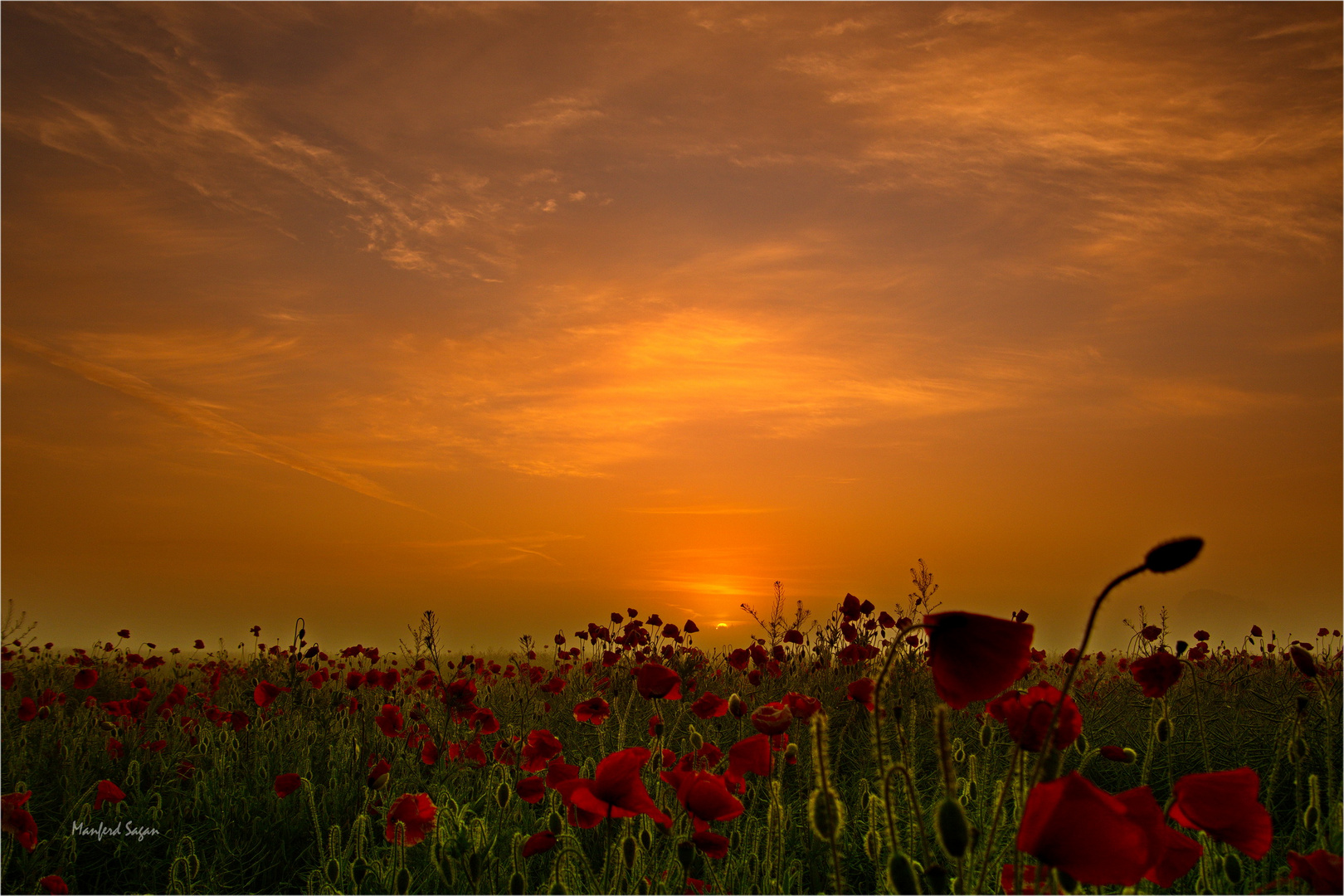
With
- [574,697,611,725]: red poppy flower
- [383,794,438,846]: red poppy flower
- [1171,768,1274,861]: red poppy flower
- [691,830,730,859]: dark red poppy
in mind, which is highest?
[1171,768,1274,861]: red poppy flower

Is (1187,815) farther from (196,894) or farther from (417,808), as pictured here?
(196,894)

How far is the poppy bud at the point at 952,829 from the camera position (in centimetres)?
118

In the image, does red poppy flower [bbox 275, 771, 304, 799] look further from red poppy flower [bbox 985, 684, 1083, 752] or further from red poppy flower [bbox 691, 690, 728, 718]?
red poppy flower [bbox 985, 684, 1083, 752]

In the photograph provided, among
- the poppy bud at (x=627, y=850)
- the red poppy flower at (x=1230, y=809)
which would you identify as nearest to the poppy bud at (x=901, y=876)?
the red poppy flower at (x=1230, y=809)

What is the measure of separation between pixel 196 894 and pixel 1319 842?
4.51 meters

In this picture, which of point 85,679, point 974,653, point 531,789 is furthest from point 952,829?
point 85,679

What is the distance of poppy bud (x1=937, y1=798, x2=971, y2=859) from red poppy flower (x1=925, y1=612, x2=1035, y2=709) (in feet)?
0.51

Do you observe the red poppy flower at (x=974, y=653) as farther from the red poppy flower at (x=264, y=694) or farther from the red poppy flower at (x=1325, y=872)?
the red poppy flower at (x=264, y=694)

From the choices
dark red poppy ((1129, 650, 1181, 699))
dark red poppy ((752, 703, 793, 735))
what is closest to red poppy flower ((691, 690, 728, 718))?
dark red poppy ((752, 703, 793, 735))

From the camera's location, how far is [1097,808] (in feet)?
3.92

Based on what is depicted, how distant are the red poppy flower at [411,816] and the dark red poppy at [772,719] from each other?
1.41 m

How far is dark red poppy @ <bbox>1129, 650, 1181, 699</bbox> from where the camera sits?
2834mm

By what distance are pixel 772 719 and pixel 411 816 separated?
152cm

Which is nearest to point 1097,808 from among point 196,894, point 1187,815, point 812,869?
point 1187,815
